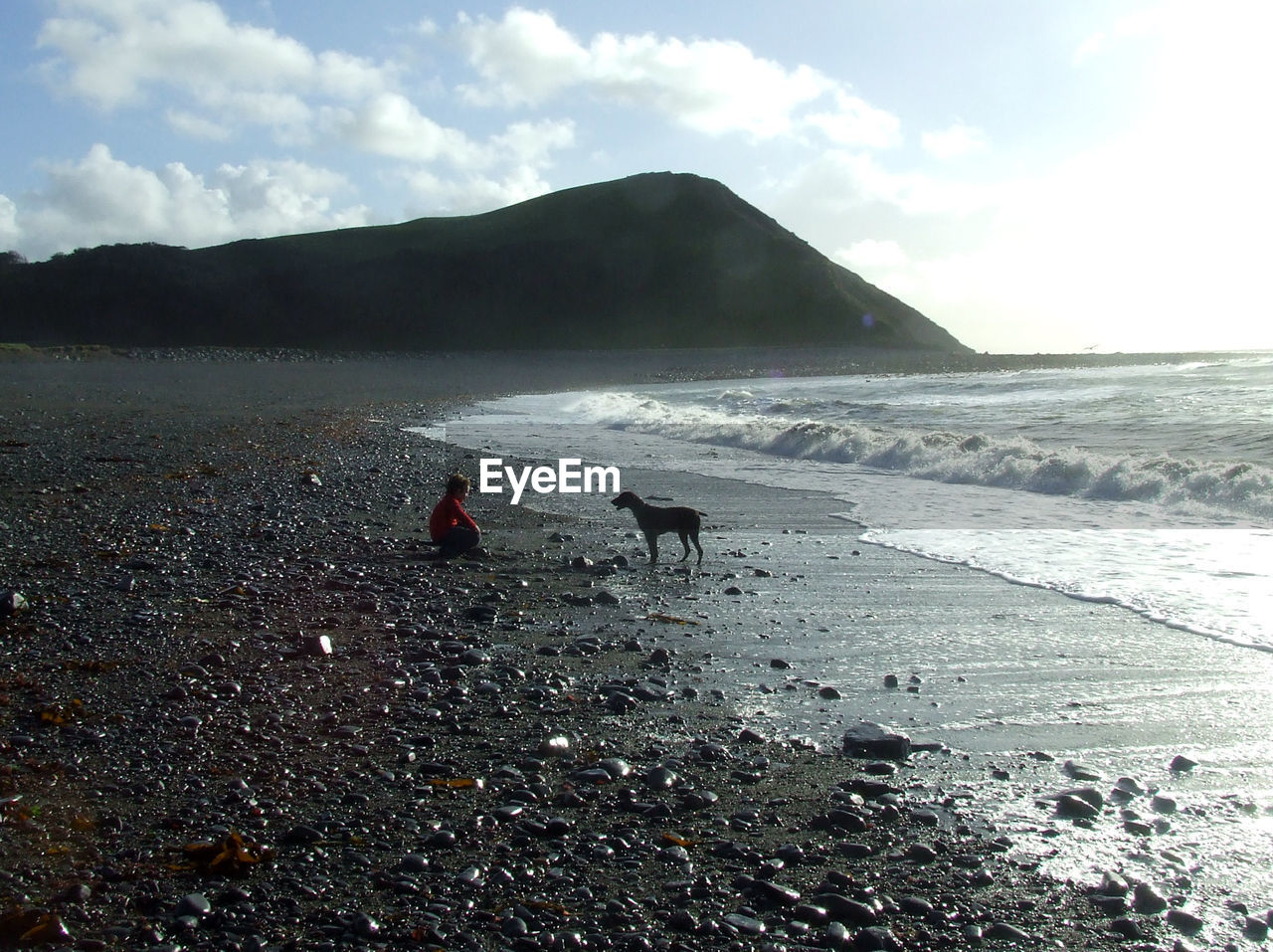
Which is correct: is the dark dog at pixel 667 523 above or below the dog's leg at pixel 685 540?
above

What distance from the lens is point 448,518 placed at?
8688 mm

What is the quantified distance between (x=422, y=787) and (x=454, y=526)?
4.71m

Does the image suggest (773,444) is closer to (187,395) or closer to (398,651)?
(398,651)

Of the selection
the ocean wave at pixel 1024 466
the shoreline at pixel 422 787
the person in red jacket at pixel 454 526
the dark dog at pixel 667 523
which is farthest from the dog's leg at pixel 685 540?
the ocean wave at pixel 1024 466

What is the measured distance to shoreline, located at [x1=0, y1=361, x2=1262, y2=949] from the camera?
312 cm

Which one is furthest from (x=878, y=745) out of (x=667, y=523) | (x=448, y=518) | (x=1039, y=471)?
(x=1039, y=471)

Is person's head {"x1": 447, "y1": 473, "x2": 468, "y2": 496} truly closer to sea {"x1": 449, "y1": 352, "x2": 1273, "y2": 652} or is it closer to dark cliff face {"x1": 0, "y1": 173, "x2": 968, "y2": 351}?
sea {"x1": 449, "y1": 352, "x2": 1273, "y2": 652}

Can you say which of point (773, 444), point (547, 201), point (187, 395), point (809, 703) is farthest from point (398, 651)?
point (547, 201)

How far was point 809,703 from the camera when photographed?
519 cm

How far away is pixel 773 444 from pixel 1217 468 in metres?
8.75

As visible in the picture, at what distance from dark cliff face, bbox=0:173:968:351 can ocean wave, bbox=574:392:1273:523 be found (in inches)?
4233

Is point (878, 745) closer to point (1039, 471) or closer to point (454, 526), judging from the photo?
point (454, 526)

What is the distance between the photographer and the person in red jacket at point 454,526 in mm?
8469

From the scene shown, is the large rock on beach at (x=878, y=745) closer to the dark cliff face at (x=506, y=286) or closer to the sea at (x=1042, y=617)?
the sea at (x=1042, y=617)
